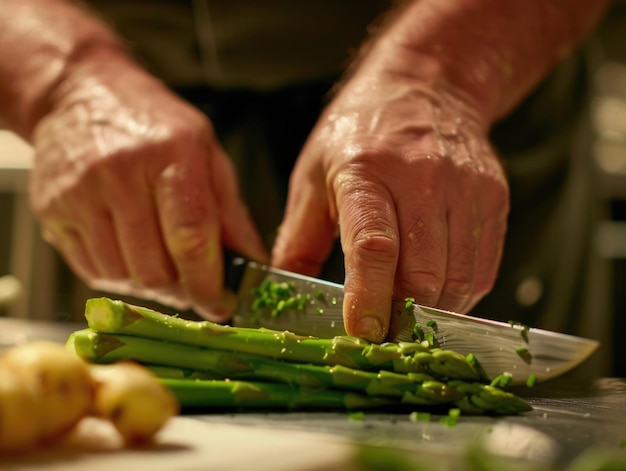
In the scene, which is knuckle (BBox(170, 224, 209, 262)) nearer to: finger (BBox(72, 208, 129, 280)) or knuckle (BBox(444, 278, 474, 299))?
finger (BBox(72, 208, 129, 280))

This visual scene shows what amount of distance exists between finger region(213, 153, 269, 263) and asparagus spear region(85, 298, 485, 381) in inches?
25.0

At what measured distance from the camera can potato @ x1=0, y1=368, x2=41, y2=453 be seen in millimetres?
656

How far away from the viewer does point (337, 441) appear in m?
0.79

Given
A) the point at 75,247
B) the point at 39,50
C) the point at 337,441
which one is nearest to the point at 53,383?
the point at 337,441

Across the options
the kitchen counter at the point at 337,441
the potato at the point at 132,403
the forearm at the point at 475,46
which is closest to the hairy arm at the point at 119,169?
the forearm at the point at 475,46

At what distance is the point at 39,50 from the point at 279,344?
1.17 m

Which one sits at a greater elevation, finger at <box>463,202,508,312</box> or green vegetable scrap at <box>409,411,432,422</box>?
finger at <box>463,202,508,312</box>

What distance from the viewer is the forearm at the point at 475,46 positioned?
1.49m

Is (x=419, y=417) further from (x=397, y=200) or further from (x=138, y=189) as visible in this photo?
(x=138, y=189)

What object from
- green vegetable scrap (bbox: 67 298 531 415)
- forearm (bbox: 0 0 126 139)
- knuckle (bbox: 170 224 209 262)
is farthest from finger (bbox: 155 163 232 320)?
green vegetable scrap (bbox: 67 298 531 415)

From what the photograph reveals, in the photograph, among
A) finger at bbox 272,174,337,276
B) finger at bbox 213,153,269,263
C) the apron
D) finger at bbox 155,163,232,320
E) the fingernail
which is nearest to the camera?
the fingernail

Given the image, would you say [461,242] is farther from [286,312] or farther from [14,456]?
[14,456]

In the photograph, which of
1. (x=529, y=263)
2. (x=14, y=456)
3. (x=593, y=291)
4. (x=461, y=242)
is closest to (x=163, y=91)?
(x=461, y=242)

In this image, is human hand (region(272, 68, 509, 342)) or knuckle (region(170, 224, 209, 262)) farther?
knuckle (region(170, 224, 209, 262))
